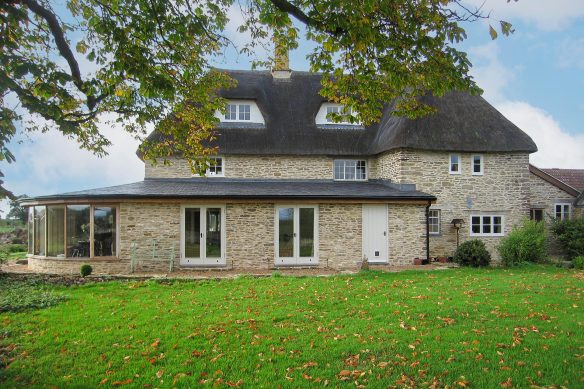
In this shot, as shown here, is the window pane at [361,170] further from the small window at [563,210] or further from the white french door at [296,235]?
the small window at [563,210]

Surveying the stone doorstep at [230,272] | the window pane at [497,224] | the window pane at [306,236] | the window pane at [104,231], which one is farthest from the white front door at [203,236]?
the window pane at [497,224]

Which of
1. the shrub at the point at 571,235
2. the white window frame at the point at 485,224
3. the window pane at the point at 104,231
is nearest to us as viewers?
the window pane at the point at 104,231

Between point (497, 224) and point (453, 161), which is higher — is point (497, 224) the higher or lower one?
the lower one

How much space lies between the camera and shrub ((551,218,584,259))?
67.0ft

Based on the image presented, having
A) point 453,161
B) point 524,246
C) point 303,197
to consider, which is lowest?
point 524,246

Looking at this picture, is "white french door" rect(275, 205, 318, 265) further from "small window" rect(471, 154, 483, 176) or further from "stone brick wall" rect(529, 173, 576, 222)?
"stone brick wall" rect(529, 173, 576, 222)

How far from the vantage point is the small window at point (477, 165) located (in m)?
19.7

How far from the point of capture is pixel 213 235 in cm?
1631

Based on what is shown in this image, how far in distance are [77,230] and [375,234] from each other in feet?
36.8

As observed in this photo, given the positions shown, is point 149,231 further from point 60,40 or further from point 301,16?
point 301,16

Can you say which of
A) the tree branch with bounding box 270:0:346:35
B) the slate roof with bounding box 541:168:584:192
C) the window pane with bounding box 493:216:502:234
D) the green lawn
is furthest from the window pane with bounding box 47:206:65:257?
the slate roof with bounding box 541:168:584:192

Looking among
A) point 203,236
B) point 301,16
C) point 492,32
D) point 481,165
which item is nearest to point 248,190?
point 203,236

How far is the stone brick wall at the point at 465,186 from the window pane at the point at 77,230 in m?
12.7

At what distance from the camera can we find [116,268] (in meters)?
15.5
